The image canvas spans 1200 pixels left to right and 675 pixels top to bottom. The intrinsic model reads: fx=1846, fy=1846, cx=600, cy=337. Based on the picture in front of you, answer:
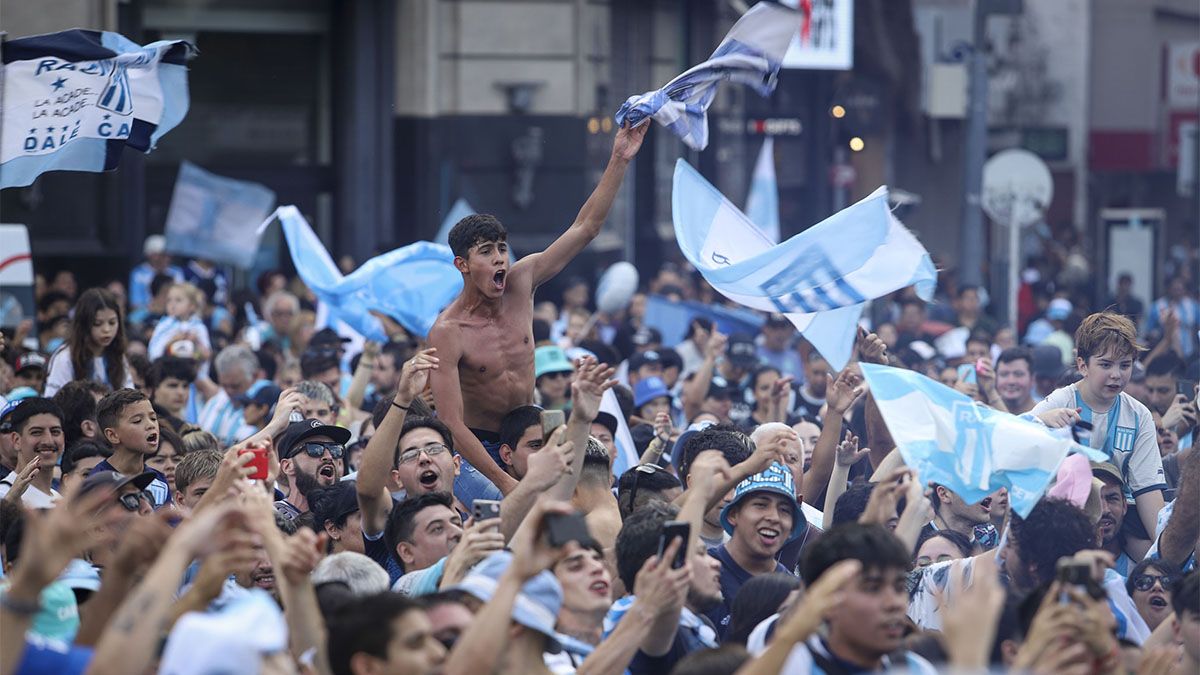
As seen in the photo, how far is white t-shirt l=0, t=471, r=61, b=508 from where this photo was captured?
7363 millimetres

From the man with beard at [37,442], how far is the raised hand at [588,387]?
8.22 feet

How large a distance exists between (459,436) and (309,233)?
17.7 ft

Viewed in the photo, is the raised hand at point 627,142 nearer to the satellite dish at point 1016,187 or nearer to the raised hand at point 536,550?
the raised hand at point 536,550

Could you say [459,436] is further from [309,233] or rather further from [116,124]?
[309,233]

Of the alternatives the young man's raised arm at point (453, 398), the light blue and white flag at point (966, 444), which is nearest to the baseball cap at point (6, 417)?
the young man's raised arm at point (453, 398)

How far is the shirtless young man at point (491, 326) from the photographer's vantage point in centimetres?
766

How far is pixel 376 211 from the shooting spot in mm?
20781

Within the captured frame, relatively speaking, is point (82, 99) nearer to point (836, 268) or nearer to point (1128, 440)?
point (836, 268)

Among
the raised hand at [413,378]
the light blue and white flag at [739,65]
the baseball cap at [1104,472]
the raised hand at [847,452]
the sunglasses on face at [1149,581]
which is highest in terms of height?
the light blue and white flag at [739,65]

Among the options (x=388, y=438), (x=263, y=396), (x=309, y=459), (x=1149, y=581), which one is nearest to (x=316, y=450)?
(x=309, y=459)

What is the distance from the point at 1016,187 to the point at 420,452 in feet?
42.9

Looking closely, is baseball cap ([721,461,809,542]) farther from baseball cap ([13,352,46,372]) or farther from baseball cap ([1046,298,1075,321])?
baseball cap ([1046,298,1075,321])

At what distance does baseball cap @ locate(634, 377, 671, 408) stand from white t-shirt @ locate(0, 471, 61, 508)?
4.41m

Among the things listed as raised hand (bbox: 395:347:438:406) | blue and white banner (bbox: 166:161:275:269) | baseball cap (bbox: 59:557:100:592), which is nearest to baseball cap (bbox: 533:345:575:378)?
raised hand (bbox: 395:347:438:406)
